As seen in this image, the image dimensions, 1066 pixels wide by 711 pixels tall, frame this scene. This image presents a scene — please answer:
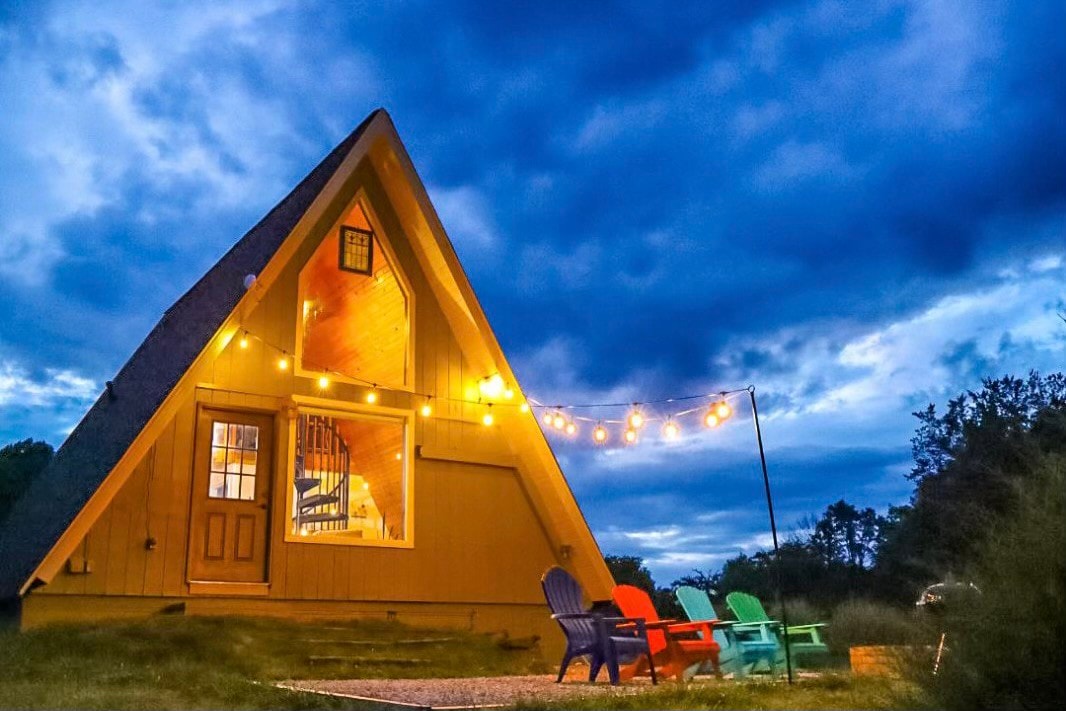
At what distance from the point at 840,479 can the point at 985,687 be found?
802 inches

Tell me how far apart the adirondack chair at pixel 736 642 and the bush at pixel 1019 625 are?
3.49m

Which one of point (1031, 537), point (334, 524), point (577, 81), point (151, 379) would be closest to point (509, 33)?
point (577, 81)

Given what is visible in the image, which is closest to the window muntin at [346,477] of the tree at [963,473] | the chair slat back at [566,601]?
the chair slat back at [566,601]

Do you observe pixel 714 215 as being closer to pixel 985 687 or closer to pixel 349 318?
pixel 349 318

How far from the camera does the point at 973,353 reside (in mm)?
21828

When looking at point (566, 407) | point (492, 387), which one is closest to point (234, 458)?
point (492, 387)

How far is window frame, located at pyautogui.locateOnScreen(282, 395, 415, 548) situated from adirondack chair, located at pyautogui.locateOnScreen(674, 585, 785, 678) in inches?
95.5

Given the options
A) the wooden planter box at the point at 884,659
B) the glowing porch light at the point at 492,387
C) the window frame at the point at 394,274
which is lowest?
the wooden planter box at the point at 884,659

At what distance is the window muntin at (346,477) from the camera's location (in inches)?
396

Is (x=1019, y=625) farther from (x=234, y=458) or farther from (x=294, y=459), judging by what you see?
(x=234, y=458)

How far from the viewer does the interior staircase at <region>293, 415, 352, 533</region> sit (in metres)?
10.4

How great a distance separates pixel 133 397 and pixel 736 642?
5231 mm

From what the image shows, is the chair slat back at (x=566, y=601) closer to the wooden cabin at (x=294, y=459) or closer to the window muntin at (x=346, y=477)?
the wooden cabin at (x=294, y=459)

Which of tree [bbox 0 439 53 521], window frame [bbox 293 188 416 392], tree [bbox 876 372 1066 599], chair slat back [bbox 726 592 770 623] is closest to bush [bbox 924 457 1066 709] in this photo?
chair slat back [bbox 726 592 770 623]
